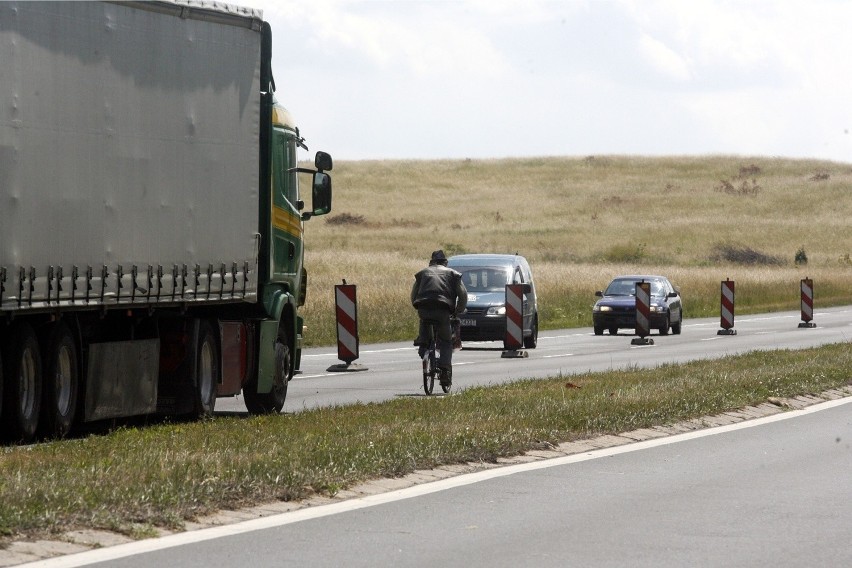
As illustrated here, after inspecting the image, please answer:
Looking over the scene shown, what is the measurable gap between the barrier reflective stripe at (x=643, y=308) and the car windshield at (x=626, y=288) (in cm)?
599

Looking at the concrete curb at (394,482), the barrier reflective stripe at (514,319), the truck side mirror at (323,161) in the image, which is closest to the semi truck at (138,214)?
the truck side mirror at (323,161)

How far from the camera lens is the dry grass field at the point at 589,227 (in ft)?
190

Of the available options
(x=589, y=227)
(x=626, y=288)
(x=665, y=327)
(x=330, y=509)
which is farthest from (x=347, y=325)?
(x=589, y=227)

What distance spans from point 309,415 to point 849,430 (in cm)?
496

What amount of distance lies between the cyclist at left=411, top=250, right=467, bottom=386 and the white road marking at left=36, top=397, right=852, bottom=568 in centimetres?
512

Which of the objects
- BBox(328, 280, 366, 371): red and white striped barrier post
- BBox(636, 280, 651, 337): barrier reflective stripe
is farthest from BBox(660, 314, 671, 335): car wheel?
BBox(328, 280, 366, 371): red and white striped barrier post

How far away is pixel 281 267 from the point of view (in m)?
18.0

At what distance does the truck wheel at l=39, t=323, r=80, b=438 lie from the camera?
551 inches

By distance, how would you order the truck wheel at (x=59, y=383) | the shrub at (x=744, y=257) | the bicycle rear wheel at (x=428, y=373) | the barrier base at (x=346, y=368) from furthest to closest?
1. the shrub at (x=744, y=257)
2. the barrier base at (x=346, y=368)
3. the bicycle rear wheel at (x=428, y=373)
4. the truck wheel at (x=59, y=383)

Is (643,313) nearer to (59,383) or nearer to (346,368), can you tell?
(346,368)

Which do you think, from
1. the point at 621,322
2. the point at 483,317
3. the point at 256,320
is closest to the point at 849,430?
the point at 256,320

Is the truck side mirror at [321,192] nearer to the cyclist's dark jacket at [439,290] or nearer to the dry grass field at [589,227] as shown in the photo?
the cyclist's dark jacket at [439,290]

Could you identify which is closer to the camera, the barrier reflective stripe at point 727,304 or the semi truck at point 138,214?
the semi truck at point 138,214

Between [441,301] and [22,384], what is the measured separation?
7.25 meters
